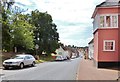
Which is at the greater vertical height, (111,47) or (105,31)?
(105,31)

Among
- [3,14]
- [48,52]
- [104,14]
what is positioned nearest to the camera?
[104,14]

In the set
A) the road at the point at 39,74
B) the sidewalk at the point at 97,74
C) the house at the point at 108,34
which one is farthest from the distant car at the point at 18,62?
the house at the point at 108,34

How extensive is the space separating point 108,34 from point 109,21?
135 cm

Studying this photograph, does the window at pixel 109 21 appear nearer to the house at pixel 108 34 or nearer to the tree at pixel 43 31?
the house at pixel 108 34

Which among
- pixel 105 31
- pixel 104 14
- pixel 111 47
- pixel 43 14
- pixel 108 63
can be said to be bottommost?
pixel 108 63

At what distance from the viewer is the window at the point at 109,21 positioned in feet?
87.6

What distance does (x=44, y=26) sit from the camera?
63.3m

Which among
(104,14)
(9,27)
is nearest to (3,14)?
(9,27)

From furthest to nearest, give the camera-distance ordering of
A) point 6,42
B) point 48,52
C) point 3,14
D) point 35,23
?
1. point 48,52
2. point 35,23
3. point 6,42
4. point 3,14

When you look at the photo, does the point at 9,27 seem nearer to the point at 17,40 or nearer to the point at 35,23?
the point at 17,40

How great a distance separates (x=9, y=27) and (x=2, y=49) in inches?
163

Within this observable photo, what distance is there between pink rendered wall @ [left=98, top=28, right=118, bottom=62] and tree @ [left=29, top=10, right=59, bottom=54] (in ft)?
113

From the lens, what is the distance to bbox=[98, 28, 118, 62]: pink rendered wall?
88.6 ft

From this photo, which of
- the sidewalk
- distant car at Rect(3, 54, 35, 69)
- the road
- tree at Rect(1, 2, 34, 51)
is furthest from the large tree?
the sidewalk
